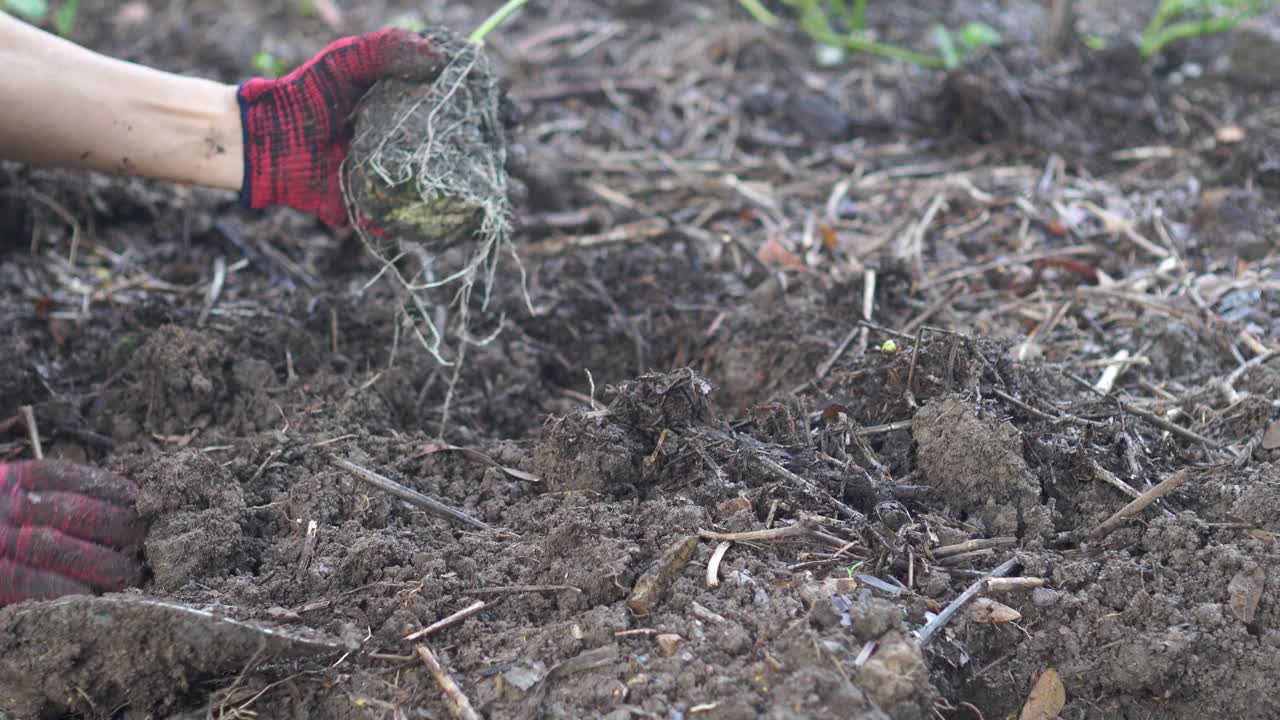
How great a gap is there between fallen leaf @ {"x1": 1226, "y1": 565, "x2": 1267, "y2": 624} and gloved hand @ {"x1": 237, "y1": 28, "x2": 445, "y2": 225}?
6.98 ft

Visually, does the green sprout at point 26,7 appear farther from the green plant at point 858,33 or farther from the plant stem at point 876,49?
the plant stem at point 876,49

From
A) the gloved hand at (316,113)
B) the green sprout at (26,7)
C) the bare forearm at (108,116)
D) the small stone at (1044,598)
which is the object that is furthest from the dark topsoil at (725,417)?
the green sprout at (26,7)

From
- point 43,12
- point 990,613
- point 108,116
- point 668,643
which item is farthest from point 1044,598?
point 43,12

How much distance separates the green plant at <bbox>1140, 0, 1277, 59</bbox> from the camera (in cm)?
391

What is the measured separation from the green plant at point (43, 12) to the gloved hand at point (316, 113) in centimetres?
213

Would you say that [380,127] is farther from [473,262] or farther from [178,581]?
[178,581]

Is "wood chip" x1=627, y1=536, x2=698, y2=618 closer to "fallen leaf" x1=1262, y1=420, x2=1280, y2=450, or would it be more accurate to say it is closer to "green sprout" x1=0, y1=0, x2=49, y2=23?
"fallen leaf" x1=1262, y1=420, x2=1280, y2=450

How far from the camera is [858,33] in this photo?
4.51 m

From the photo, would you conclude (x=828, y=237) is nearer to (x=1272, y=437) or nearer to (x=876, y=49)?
(x=876, y=49)

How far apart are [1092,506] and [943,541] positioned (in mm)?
345

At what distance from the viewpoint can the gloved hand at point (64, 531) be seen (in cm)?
191

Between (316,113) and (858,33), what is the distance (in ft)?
9.20

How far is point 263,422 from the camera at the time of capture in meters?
2.42

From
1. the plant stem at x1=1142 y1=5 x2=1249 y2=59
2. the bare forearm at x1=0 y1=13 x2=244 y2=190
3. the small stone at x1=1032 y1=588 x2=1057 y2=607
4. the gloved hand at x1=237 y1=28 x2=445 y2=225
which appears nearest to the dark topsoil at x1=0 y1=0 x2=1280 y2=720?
the small stone at x1=1032 y1=588 x2=1057 y2=607
